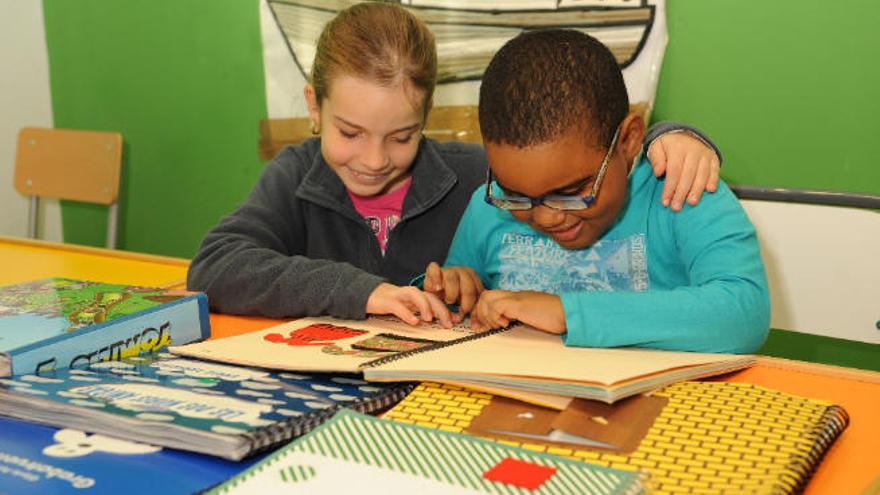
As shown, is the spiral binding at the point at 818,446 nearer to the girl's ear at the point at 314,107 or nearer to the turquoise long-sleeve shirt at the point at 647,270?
the turquoise long-sleeve shirt at the point at 647,270

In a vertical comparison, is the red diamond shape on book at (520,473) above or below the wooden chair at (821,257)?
above

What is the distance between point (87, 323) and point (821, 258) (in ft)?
3.55

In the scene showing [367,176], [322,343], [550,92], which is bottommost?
[322,343]

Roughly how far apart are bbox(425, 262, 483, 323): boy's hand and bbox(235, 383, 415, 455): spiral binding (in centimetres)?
31

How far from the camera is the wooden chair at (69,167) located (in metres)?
2.84

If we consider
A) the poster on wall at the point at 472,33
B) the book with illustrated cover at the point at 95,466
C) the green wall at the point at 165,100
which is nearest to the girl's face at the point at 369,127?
the book with illustrated cover at the point at 95,466

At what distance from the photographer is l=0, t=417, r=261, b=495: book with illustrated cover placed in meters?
0.63

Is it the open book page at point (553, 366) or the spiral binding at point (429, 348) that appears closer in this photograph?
the open book page at point (553, 366)

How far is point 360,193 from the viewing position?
1428 mm

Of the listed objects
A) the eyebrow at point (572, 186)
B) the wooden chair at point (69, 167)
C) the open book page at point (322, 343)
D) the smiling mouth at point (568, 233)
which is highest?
the eyebrow at point (572, 186)

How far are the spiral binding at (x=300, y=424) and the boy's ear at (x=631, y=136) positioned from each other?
0.43 meters

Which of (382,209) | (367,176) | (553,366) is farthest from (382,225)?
(553,366)

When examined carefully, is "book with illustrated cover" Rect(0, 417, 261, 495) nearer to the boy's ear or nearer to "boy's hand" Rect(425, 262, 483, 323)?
"boy's hand" Rect(425, 262, 483, 323)

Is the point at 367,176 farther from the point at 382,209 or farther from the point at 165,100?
the point at 165,100
